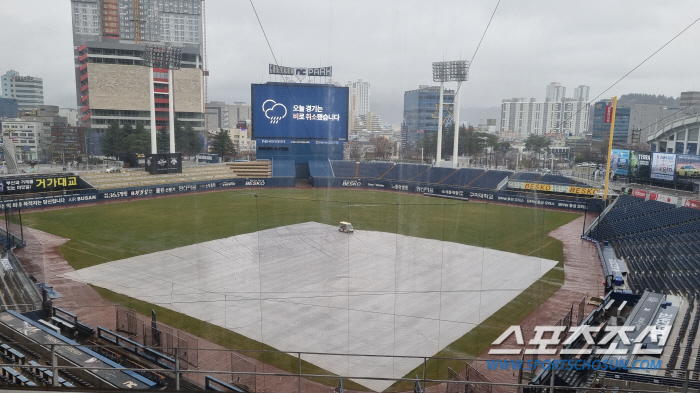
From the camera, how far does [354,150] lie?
2952cm

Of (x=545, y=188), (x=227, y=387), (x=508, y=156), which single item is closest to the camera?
(x=227, y=387)

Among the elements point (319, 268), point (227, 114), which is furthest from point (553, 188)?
point (227, 114)

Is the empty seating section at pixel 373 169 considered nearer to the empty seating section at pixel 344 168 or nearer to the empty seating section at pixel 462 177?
the empty seating section at pixel 344 168

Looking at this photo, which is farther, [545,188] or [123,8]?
[545,188]

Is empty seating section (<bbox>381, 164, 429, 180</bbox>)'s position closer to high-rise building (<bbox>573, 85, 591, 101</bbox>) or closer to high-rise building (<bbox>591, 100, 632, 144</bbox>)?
high-rise building (<bbox>591, 100, 632, 144</bbox>)

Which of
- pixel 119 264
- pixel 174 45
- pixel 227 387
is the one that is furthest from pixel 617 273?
pixel 174 45

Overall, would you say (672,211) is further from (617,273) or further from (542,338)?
(542,338)

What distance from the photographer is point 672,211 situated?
14062 millimetres

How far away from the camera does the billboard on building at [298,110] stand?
25297 mm

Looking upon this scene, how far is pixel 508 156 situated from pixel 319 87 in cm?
1485

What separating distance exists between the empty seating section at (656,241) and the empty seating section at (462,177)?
8195mm

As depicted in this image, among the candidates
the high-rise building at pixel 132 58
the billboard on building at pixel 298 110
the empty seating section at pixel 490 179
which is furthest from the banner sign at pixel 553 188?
the high-rise building at pixel 132 58

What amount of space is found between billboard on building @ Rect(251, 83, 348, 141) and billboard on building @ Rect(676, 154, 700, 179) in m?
15.6

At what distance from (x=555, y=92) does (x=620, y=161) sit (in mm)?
4341
